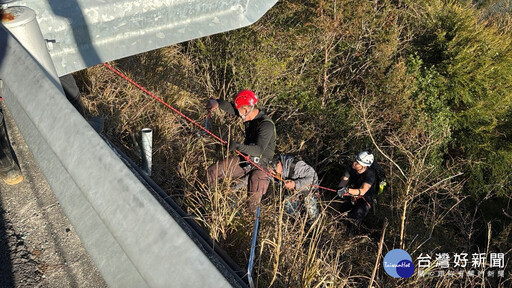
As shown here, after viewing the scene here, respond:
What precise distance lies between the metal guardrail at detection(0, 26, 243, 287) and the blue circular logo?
236 centimetres

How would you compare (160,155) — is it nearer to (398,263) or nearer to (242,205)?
(242,205)

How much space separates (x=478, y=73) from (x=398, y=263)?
7.70m

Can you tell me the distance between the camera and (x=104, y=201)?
1132 mm

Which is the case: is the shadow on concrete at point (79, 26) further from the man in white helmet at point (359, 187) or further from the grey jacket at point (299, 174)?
the man in white helmet at point (359, 187)

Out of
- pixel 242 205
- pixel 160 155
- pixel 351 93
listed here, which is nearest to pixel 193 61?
pixel 351 93

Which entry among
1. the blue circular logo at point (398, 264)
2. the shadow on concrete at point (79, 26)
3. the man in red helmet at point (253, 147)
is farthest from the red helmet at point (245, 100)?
the shadow on concrete at point (79, 26)

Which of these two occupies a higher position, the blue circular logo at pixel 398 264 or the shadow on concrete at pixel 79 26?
the shadow on concrete at pixel 79 26

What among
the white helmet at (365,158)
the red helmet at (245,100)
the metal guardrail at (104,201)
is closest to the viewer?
the metal guardrail at (104,201)

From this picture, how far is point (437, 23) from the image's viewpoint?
33.5 feet

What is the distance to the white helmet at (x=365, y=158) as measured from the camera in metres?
5.72

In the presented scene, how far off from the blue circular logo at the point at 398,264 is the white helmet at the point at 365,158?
7.89 feet

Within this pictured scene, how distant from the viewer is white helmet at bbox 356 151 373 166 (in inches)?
225

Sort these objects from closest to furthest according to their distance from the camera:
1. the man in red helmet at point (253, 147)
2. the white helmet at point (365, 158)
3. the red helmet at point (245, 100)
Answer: the man in red helmet at point (253, 147), the red helmet at point (245, 100), the white helmet at point (365, 158)

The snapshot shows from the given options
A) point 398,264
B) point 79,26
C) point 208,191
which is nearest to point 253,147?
point 208,191
